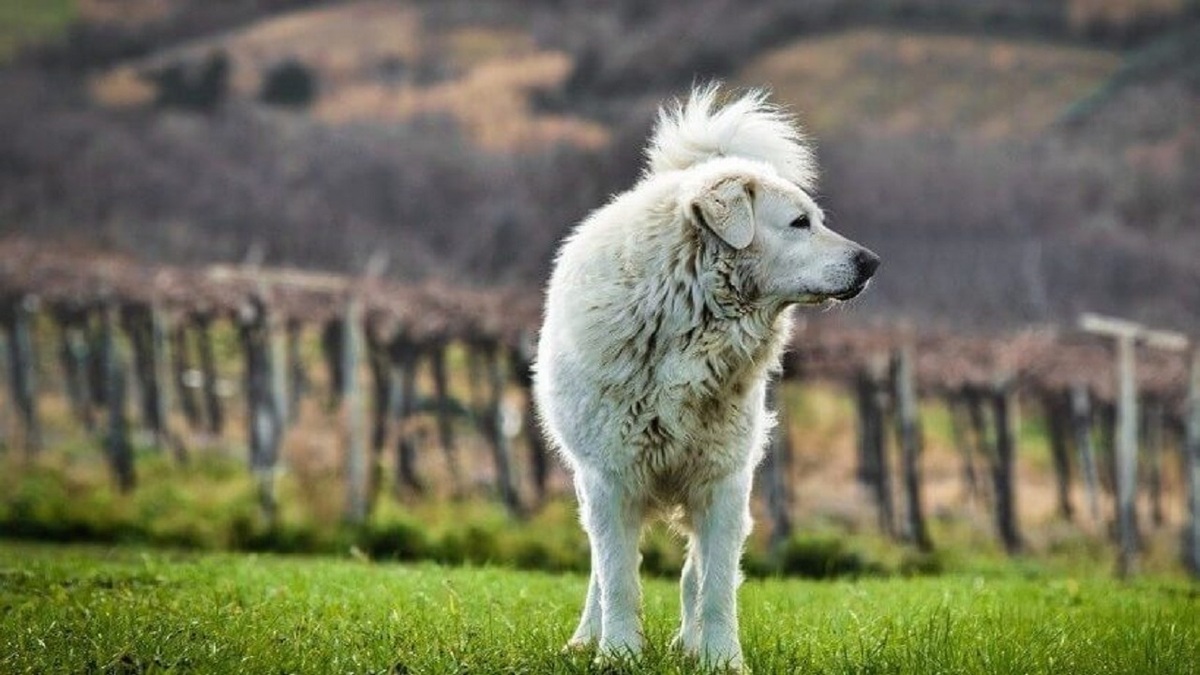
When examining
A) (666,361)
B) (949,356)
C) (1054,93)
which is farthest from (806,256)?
(1054,93)

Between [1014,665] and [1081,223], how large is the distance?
37824 millimetres

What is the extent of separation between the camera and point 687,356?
7418 millimetres

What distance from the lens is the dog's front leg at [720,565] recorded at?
7.34 meters

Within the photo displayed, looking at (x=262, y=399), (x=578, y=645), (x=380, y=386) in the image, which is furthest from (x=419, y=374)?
(x=578, y=645)

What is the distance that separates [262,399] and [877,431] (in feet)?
37.5

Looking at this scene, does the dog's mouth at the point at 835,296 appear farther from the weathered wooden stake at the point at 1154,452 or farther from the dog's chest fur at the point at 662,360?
the weathered wooden stake at the point at 1154,452

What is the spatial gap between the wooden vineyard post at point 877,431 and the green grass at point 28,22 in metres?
22.4

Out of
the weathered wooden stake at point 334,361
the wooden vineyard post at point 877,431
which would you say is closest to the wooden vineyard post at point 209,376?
the weathered wooden stake at point 334,361

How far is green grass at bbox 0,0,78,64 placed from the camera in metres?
39.9

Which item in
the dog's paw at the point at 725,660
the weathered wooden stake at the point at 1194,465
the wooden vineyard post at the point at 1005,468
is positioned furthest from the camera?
the wooden vineyard post at the point at 1005,468

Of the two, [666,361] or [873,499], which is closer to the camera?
[666,361]

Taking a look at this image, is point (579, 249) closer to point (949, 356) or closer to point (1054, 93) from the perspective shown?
point (949, 356)

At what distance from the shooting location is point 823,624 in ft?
28.7

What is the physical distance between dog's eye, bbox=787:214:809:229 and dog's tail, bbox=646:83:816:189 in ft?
2.50
